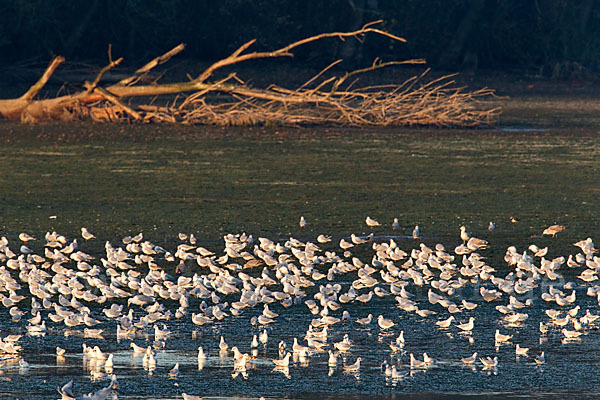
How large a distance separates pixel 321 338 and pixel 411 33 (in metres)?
38.3

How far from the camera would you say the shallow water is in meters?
7.06

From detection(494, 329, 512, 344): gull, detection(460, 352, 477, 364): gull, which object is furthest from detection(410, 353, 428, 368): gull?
detection(494, 329, 512, 344): gull

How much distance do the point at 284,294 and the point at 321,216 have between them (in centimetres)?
401

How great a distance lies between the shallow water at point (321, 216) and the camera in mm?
7062

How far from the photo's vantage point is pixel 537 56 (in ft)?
148

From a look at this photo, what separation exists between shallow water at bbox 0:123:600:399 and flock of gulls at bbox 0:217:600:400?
5 cm

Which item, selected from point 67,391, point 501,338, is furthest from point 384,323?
point 67,391

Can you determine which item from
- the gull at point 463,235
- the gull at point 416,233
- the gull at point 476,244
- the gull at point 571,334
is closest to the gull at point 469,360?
the gull at point 571,334

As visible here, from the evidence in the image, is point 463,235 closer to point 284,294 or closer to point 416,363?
point 284,294

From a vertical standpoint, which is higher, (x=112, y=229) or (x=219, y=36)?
(x=219, y=36)

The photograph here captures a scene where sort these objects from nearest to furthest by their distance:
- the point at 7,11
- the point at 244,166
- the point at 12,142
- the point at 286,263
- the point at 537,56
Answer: the point at 286,263 < the point at 244,166 < the point at 12,142 < the point at 7,11 < the point at 537,56

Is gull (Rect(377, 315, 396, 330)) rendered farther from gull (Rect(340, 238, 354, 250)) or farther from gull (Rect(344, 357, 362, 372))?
gull (Rect(340, 238, 354, 250))

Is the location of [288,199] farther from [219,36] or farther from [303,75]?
[219,36]

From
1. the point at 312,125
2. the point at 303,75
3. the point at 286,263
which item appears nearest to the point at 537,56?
the point at 303,75
